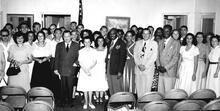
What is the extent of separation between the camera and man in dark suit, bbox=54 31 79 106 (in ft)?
21.8

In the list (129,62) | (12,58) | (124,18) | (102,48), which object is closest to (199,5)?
(124,18)

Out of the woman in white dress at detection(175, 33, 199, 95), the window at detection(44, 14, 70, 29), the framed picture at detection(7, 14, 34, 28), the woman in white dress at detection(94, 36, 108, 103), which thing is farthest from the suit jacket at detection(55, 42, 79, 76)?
the framed picture at detection(7, 14, 34, 28)

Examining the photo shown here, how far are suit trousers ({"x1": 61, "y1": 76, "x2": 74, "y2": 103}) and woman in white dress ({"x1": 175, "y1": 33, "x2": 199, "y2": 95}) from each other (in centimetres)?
257

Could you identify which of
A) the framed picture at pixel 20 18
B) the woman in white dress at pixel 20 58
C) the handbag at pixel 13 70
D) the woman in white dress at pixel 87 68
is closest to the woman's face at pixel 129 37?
the woman in white dress at pixel 87 68

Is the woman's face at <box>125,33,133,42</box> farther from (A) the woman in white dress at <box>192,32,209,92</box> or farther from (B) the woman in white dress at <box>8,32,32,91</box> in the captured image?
(B) the woman in white dress at <box>8,32,32,91</box>

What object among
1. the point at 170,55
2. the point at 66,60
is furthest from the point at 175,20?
the point at 66,60

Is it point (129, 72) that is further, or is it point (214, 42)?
point (129, 72)

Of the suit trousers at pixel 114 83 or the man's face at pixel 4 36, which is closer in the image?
the man's face at pixel 4 36

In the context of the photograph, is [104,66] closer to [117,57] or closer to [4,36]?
[117,57]

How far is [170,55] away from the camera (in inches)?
268

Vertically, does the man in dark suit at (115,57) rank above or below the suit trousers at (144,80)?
above

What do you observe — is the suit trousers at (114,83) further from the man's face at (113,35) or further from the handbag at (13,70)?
the handbag at (13,70)

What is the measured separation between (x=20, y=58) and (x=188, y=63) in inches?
149

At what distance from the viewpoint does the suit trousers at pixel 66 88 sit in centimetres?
674
